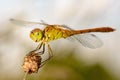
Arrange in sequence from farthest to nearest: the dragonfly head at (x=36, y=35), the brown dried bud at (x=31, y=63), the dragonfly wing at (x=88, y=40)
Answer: the dragonfly wing at (x=88, y=40), the dragonfly head at (x=36, y=35), the brown dried bud at (x=31, y=63)

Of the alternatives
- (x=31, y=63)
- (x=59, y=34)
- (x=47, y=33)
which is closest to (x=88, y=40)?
(x=59, y=34)

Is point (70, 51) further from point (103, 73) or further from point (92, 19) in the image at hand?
point (92, 19)

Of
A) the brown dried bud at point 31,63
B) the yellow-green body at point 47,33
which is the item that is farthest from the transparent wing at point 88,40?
the brown dried bud at point 31,63

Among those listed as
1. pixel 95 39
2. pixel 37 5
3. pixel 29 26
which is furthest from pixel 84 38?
pixel 37 5

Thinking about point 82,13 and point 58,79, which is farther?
point 82,13

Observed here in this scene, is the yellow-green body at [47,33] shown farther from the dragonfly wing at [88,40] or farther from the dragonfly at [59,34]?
the dragonfly wing at [88,40]

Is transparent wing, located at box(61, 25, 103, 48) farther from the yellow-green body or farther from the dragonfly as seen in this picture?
the yellow-green body

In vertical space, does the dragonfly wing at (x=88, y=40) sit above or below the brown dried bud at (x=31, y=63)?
above

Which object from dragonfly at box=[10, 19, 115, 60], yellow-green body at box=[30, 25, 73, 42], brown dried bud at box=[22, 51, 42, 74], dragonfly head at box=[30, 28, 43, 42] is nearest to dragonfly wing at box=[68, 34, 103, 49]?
dragonfly at box=[10, 19, 115, 60]
